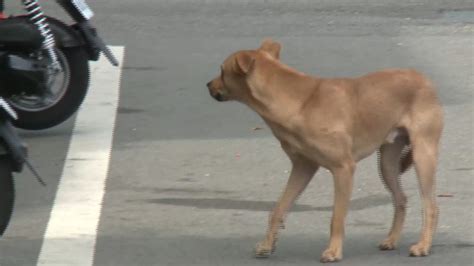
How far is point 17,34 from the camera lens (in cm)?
940

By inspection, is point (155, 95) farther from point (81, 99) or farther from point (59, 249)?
point (59, 249)

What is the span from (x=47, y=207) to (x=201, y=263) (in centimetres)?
146

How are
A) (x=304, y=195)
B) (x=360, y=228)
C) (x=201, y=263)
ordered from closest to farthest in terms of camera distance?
(x=201, y=263) → (x=360, y=228) → (x=304, y=195)

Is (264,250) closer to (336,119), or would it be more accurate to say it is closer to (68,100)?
(336,119)

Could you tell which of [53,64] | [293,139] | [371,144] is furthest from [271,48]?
[53,64]

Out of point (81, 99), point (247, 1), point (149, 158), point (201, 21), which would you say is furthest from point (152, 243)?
point (247, 1)

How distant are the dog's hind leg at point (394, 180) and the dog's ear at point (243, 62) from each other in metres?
1.05

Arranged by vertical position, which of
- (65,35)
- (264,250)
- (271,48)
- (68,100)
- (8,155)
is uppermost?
(271,48)

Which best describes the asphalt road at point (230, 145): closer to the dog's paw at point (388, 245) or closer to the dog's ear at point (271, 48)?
the dog's paw at point (388, 245)

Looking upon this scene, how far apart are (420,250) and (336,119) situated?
92cm

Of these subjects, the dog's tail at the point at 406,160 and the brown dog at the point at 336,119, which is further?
the dog's tail at the point at 406,160

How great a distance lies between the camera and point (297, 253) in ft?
26.1

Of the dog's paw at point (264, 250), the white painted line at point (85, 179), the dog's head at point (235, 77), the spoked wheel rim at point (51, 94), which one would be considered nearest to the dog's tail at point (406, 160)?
the dog's paw at point (264, 250)

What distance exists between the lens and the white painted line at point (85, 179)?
7996mm
